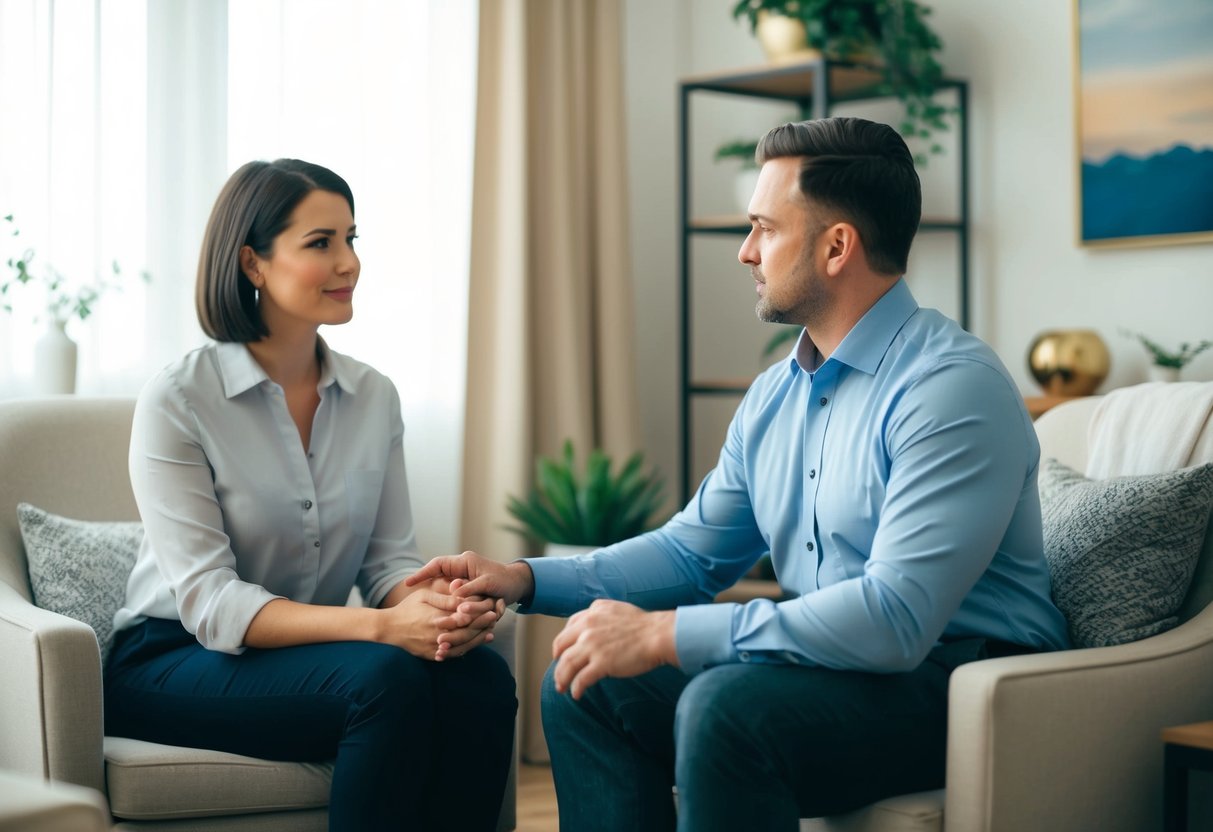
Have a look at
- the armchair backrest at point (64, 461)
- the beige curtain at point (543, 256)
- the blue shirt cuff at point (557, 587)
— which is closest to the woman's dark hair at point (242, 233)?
the armchair backrest at point (64, 461)

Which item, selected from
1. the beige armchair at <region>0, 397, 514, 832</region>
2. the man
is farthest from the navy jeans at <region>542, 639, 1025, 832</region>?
the beige armchair at <region>0, 397, 514, 832</region>

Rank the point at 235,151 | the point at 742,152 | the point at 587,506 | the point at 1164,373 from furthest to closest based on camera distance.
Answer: the point at 742,152 → the point at 587,506 → the point at 235,151 → the point at 1164,373

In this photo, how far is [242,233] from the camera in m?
2.16

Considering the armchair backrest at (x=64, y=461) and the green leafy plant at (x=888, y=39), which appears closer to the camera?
the armchair backrest at (x=64, y=461)

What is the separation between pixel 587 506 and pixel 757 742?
1.77m

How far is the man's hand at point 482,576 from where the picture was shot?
197 centimetres

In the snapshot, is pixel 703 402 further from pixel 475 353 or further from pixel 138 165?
pixel 138 165

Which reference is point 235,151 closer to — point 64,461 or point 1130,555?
point 64,461

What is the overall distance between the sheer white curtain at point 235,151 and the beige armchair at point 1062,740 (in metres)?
1.94

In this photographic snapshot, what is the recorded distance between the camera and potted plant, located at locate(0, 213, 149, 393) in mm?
2680

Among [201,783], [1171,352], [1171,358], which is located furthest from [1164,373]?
[201,783]

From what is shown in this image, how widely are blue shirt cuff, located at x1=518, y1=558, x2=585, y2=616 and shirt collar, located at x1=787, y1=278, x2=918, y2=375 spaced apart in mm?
493

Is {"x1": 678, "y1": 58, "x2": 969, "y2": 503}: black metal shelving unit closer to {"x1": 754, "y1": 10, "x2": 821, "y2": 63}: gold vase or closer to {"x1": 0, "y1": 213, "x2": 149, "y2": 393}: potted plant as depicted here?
{"x1": 754, "y1": 10, "x2": 821, "y2": 63}: gold vase

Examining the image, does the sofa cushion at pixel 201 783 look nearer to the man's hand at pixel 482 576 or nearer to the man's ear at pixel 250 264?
the man's hand at pixel 482 576
